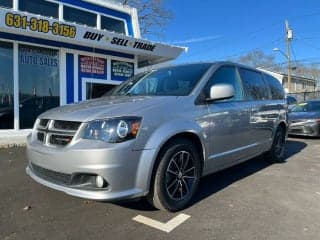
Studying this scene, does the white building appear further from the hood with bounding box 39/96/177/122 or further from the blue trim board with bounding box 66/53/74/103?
the hood with bounding box 39/96/177/122

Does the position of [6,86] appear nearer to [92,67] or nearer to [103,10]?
[92,67]

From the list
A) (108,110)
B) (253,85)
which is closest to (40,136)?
(108,110)

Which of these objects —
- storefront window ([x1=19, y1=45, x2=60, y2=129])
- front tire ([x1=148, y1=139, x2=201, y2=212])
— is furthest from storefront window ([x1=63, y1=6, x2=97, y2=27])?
front tire ([x1=148, y1=139, x2=201, y2=212])

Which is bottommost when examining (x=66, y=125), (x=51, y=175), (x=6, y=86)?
(x=51, y=175)

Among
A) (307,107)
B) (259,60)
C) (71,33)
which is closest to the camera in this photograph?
(71,33)

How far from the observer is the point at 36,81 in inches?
396

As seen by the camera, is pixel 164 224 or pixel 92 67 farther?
pixel 92 67

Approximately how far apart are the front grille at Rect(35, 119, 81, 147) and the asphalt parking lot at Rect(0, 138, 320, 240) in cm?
89

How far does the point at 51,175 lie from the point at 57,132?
0.49 m

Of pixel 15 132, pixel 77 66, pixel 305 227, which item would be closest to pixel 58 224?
pixel 305 227

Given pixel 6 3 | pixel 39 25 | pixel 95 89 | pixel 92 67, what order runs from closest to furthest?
pixel 39 25
pixel 6 3
pixel 92 67
pixel 95 89

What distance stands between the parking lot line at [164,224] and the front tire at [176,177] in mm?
157

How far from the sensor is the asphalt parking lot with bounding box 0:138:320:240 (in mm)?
3566

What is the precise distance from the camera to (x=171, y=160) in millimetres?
3945
